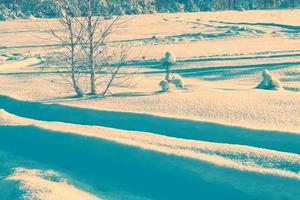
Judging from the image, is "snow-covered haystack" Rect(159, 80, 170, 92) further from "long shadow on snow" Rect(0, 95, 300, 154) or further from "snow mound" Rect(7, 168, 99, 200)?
"snow mound" Rect(7, 168, 99, 200)

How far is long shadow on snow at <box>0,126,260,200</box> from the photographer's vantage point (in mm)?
3645

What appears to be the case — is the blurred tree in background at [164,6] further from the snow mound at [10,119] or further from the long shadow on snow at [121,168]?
the long shadow on snow at [121,168]

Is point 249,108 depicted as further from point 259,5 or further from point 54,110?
point 259,5

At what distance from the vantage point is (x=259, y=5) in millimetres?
24922

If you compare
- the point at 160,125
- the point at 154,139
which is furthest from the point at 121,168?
the point at 160,125

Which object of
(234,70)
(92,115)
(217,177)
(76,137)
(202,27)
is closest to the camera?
(217,177)

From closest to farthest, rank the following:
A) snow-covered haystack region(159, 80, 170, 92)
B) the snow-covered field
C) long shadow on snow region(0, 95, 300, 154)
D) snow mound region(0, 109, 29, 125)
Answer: the snow-covered field
long shadow on snow region(0, 95, 300, 154)
snow mound region(0, 109, 29, 125)
snow-covered haystack region(159, 80, 170, 92)

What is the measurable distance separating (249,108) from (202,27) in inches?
452

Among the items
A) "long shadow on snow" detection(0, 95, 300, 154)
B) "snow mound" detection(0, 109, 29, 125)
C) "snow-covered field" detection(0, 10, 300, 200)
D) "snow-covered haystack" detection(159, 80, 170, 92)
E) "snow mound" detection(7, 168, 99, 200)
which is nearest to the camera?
"snow mound" detection(7, 168, 99, 200)

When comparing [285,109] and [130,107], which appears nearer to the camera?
[285,109]

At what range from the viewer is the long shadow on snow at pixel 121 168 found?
143 inches

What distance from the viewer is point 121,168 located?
13.2 feet

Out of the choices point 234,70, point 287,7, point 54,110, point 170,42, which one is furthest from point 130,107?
point 287,7

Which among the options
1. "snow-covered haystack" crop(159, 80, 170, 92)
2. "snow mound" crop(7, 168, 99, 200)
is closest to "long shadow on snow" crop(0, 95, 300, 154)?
"snow-covered haystack" crop(159, 80, 170, 92)
